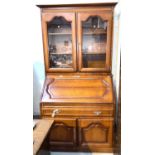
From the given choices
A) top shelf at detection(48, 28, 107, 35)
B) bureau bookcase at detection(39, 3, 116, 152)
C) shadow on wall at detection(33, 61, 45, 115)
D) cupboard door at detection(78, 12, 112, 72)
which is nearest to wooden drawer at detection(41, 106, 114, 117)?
bureau bookcase at detection(39, 3, 116, 152)

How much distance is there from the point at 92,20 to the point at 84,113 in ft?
3.88

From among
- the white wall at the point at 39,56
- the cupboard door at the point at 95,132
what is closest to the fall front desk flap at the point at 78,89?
the cupboard door at the point at 95,132

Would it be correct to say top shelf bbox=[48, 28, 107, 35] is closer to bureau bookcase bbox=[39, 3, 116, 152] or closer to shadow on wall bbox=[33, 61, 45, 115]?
bureau bookcase bbox=[39, 3, 116, 152]

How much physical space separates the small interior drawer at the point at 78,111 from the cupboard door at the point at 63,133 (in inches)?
3.5

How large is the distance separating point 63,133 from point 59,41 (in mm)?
1221

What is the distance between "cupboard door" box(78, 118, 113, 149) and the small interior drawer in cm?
8

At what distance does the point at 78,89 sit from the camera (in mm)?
2422

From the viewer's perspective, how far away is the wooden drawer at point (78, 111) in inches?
91.0

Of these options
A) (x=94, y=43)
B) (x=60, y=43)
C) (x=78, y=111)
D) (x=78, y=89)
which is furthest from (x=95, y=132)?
(x=60, y=43)

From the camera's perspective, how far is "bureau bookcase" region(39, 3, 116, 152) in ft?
7.66

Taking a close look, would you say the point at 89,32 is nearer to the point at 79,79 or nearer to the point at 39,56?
the point at 79,79
